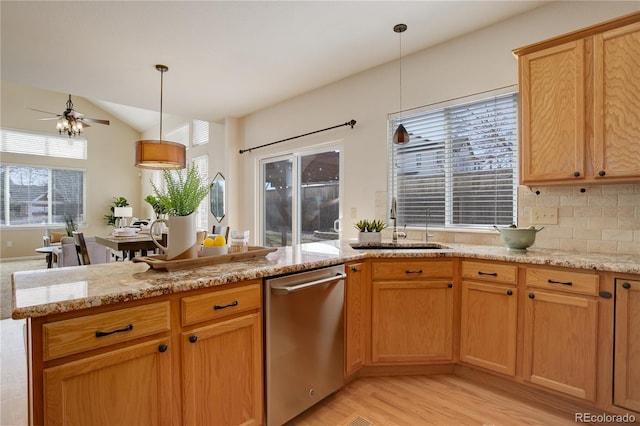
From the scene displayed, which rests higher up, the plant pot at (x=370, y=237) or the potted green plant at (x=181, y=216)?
the potted green plant at (x=181, y=216)

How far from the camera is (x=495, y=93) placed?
8.41 ft

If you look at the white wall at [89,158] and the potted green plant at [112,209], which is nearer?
the white wall at [89,158]

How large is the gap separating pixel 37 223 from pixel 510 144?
9847 mm

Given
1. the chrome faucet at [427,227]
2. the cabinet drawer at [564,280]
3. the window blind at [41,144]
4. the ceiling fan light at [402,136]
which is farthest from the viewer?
the window blind at [41,144]

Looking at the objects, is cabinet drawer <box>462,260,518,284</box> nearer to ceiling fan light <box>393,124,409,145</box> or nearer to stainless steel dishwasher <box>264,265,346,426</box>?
stainless steel dishwasher <box>264,265,346,426</box>

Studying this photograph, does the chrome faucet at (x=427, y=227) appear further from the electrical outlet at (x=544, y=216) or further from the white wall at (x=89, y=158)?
the white wall at (x=89, y=158)

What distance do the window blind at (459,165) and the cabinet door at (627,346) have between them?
97 cm

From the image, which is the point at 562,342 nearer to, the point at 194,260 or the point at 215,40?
the point at 194,260

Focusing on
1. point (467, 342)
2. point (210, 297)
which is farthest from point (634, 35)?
point (210, 297)

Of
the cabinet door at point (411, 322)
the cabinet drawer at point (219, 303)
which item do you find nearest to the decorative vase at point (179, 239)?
the cabinet drawer at point (219, 303)

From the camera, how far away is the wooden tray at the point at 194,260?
1.46m

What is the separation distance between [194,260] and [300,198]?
285cm

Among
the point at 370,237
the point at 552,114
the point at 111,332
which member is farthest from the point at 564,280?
the point at 111,332

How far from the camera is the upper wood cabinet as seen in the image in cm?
182
